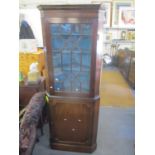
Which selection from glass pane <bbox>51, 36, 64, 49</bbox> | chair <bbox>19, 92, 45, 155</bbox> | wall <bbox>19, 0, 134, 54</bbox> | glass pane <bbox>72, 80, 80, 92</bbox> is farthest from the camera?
wall <bbox>19, 0, 134, 54</bbox>

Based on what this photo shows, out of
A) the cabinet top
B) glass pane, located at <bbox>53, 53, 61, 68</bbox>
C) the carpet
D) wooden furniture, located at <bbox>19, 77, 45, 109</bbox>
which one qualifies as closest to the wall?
wooden furniture, located at <bbox>19, 77, 45, 109</bbox>

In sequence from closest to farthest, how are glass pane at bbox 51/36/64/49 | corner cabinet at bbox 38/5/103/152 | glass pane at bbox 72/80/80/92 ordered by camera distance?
corner cabinet at bbox 38/5/103/152
glass pane at bbox 51/36/64/49
glass pane at bbox 72/80/80/92

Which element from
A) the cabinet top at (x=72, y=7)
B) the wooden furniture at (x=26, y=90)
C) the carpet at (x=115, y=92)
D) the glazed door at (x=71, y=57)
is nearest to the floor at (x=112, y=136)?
the carpet at (x=115, y=92)

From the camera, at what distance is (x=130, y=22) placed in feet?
22.0

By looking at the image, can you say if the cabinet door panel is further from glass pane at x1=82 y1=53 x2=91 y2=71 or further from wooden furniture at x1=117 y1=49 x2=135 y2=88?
wooden furniture at x1=117 y1=49 x2=135 y2=88

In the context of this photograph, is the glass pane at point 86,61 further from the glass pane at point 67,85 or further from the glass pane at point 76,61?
the glass pane at point 67,85

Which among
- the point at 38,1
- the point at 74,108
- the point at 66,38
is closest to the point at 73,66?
the point at 66,38

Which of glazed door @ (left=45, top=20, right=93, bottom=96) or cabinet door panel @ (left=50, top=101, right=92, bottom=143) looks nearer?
glazed door @ (left=45, top=20, right=93, bottom=96)

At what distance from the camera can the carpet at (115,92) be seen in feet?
12.5

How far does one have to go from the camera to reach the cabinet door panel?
82.1 inches

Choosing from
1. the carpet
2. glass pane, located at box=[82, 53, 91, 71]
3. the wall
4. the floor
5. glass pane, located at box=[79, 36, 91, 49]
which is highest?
the wall

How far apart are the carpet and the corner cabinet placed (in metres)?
1.63
